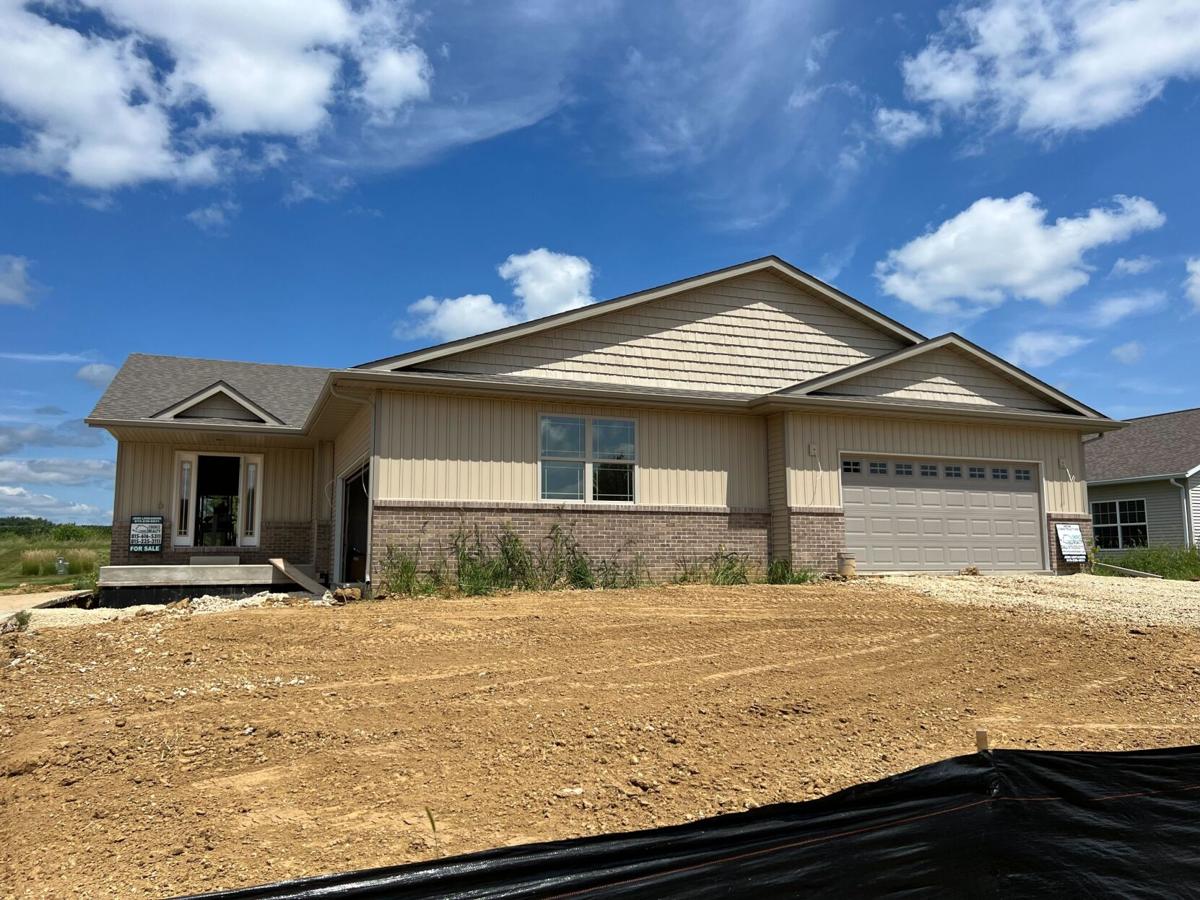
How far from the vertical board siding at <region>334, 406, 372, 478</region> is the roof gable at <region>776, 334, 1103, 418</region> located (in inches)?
293

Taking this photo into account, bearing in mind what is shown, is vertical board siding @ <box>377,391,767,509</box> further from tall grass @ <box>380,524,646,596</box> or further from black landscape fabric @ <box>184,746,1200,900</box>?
black landscape fabric @ <box>184,746,1200,900</box>

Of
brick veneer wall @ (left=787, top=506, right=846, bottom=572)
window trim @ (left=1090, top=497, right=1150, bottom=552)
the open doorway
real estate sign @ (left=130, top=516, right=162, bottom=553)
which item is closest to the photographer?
brick veneer wall @ (left=787, top=506, right=846, bottom=572)

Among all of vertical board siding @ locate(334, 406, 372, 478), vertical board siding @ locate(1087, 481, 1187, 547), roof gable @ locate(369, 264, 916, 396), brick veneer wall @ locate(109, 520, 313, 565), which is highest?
roof gable @ locate(369, 264, 916, 396)

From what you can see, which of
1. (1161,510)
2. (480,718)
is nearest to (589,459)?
(480,718)

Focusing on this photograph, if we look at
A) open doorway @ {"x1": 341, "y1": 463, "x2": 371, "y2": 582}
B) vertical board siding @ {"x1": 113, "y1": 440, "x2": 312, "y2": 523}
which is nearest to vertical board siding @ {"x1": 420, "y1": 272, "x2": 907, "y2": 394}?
open doorway @ {"x1": 341, "y1": 463, "x2": 371, "y2": 582}

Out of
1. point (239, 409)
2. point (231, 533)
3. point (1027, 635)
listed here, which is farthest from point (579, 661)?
point (231, 533)

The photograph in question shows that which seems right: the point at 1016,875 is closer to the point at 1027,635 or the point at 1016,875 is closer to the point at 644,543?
the point at 1027,635

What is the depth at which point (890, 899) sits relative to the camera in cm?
355

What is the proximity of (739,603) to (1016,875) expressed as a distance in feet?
23.8

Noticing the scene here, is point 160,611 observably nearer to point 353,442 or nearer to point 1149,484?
point 353,442

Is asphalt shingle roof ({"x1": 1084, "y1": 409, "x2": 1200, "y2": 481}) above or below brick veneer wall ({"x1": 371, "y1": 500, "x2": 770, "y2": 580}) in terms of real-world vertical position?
above

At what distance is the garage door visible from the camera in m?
15.1

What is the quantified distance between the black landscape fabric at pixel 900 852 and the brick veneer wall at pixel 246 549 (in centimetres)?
1520

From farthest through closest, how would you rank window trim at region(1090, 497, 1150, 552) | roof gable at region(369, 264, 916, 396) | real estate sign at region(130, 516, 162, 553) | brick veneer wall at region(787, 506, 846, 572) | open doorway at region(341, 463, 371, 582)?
window trim at region(1090, 497, 1150, 552) < real estate sign at region(130, 516, 162, 553) < open doorway at region(341, 463, 371, 582) < brick veneer wall at region(787, 506, 846, 572) < roof gable at region(369, 264, 916, 396)
